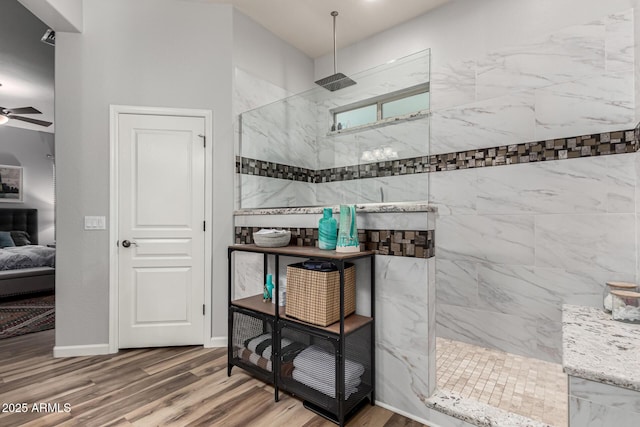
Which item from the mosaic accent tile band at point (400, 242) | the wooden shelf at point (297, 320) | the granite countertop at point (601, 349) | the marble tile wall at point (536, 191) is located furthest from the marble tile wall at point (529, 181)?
the wooden shelf at point (297, 320)

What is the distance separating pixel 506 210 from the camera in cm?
241

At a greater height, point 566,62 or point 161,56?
point 161,56

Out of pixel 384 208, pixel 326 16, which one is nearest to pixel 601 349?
pixel 384 208

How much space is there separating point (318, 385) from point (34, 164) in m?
7.06

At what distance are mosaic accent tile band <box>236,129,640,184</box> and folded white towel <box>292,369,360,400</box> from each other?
161cm

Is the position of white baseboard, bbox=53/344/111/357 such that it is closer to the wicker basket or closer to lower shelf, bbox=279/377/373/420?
lower shelf, bbox=279/377/373/420

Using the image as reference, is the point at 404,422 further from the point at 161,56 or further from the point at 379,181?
the point at 161,56

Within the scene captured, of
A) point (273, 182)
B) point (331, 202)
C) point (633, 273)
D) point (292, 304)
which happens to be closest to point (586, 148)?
point (633, 273)

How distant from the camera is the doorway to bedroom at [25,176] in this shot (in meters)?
3.21

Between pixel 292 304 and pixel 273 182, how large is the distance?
1.59 m

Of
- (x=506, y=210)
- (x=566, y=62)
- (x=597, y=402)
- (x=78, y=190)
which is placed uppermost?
(x=566, y=62)

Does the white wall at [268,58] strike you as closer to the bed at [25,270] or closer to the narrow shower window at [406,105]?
the narrow shower window at [406,105]

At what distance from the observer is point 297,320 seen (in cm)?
182

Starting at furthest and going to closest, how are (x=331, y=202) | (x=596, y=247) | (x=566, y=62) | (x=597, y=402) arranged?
(x=331, y=202)
(x=566, y=62)
(x=596, y=247)
(x=597, y=402)
